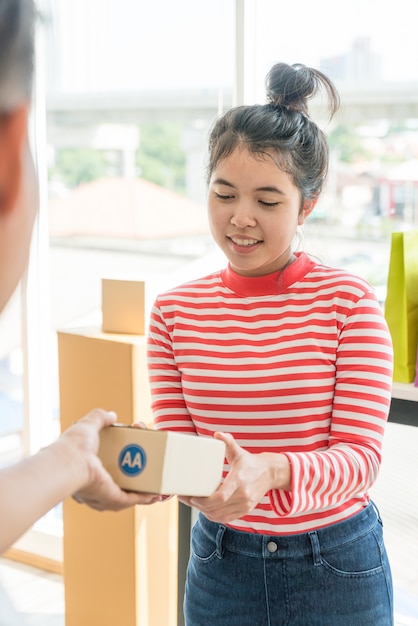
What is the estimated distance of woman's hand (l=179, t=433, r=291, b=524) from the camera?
113cm

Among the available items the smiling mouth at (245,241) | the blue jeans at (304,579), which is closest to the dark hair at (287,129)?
the smiling mouth at (245,241)

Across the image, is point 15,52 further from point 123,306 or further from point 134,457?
point 123,306

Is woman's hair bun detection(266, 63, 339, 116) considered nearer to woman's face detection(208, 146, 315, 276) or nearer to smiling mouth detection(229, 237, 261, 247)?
woman's face detection(208, 146, 315, 276)

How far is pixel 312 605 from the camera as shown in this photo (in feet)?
4.08

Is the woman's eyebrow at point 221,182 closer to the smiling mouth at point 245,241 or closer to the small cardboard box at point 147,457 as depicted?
the smiling mouth at point 245,241

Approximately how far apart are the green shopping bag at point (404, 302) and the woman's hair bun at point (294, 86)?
0.39m

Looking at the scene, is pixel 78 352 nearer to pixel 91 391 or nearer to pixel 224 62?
pixel 91 391

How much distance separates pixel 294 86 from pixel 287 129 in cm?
9

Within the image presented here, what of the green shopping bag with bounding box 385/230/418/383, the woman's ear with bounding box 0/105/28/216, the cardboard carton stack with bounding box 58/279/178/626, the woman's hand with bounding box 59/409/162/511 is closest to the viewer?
the woman's ear with bounding box 0/105/28/216

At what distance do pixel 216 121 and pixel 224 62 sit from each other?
0.91 m

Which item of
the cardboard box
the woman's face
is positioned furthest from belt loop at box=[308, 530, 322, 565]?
the cardboard box

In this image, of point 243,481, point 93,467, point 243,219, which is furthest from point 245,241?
point 93,467

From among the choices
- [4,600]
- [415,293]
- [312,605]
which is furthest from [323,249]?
[4,600]

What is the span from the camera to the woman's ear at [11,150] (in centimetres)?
40
